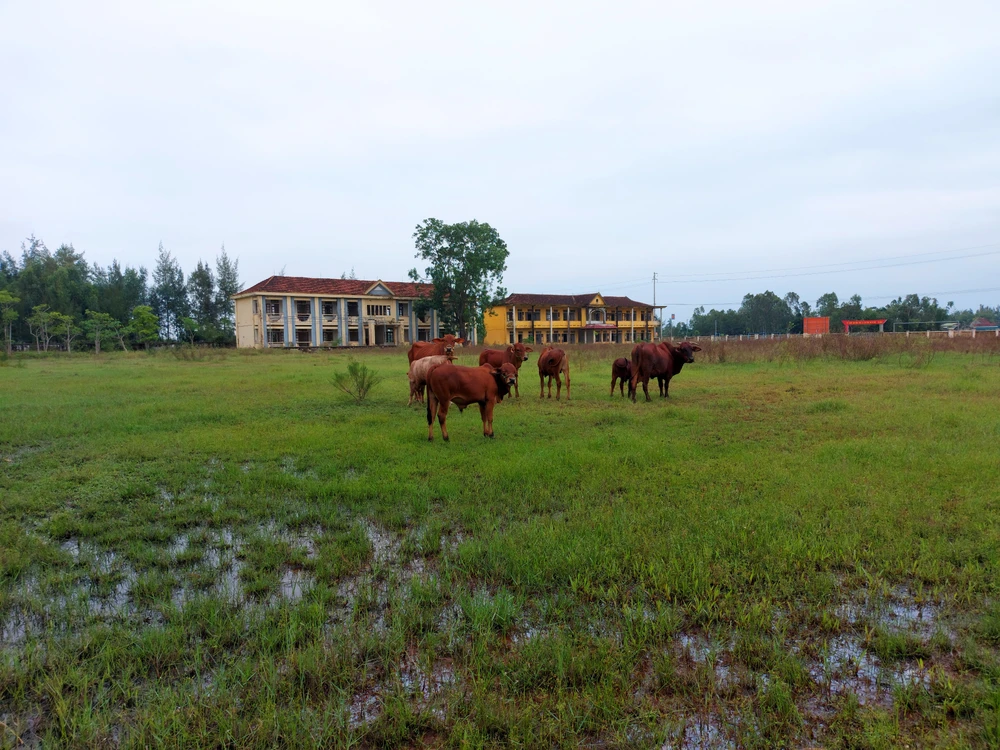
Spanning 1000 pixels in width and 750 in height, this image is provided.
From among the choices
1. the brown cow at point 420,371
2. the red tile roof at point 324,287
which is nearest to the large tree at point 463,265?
the red tile roof at point 324,287

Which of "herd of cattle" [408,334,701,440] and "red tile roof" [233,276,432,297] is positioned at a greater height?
"red tile roof" [233,276,432,297]

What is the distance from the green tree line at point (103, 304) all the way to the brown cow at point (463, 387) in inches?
1731

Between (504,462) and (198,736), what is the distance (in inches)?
185

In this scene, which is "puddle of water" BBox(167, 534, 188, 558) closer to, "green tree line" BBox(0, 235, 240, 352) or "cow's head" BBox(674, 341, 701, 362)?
"cow's head" BBox(674, 341, 701, 362)

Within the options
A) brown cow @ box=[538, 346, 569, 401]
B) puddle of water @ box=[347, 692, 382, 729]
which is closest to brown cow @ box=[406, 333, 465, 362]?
brown cow @ box=[538, 346, 569, 401]

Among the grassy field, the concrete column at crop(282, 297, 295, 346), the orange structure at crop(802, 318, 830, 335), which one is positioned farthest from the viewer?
the orange structure at crop(802, 318, 830, 335)

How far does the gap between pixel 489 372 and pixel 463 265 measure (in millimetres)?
44339

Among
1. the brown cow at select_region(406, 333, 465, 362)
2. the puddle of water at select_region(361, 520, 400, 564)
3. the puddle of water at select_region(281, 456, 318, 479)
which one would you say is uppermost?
the brown cow at select_region(406, 333, 465, 362)

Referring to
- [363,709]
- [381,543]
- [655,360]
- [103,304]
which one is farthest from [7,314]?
[363,709]

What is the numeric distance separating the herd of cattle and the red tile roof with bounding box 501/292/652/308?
49.3 meters

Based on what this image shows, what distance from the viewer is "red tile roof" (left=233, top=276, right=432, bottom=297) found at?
176 feet

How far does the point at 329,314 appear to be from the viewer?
2233 inches

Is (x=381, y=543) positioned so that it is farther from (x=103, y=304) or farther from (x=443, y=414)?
(x=103, y=304)

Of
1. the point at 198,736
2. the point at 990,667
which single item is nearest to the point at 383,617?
the point at 198,736
